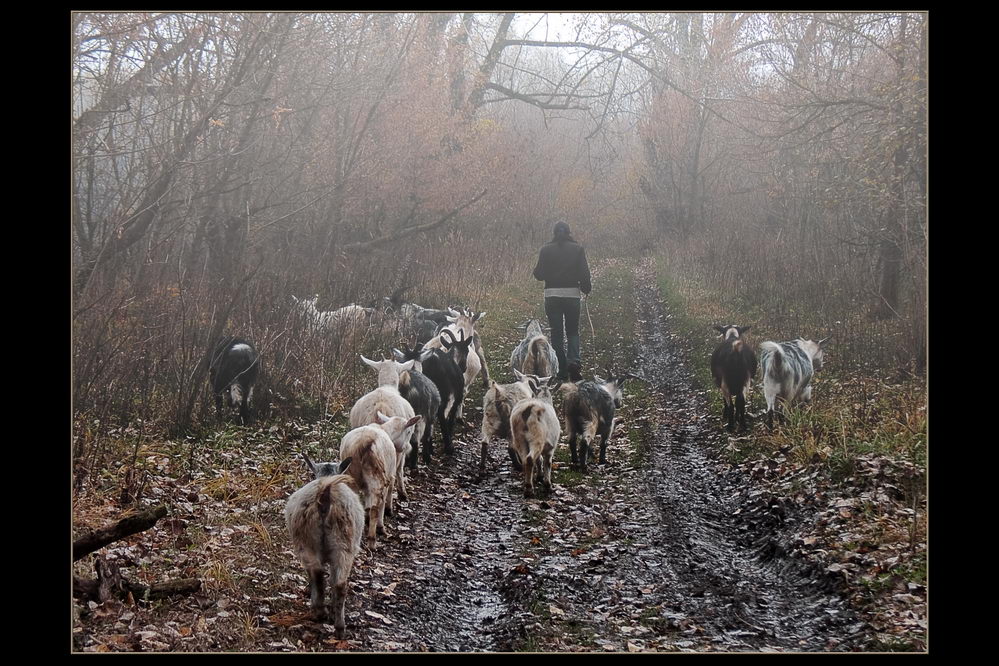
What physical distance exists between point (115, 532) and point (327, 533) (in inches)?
57.4

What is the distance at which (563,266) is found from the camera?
1063 centimetres

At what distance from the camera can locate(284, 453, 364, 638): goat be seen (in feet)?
15.8

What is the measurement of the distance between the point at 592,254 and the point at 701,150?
7.53ft

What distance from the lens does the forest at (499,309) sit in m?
5.42

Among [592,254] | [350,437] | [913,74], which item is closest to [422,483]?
[350,437]

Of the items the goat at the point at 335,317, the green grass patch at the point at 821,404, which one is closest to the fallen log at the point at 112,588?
the goat at the point at 335,317

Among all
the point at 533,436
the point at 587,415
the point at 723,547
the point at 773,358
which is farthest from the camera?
the point at 773,358

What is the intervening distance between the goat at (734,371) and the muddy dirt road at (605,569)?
0.34 m

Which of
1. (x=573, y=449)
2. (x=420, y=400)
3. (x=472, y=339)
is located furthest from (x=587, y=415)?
(x=472, y=339)

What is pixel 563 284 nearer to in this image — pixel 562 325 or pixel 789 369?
pixel 562 325

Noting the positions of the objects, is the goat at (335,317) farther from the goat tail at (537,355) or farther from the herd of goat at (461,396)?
the goat tail at (537,355)

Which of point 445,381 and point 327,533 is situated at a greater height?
point 445,381
